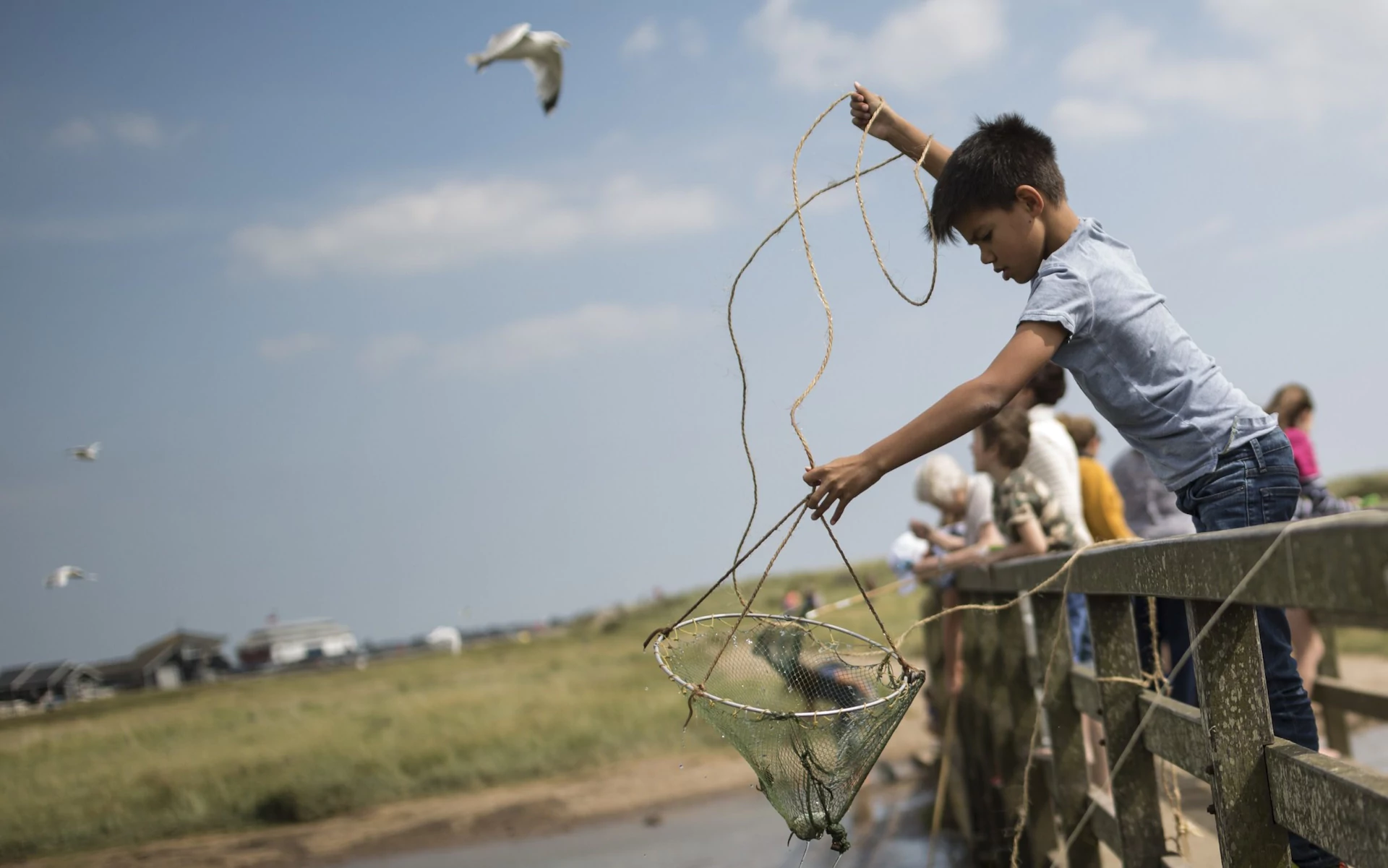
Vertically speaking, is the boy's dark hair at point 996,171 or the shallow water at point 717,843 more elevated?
the boy's dark hair at point 996,171

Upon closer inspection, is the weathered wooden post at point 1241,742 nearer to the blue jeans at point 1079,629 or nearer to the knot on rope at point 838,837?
the knot on rope at point 838,837

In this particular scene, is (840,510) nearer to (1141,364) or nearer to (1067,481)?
(1141,364)

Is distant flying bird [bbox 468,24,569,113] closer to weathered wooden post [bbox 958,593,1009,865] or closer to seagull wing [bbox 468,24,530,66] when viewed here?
seagull wing [bbox 468,24,530,66]

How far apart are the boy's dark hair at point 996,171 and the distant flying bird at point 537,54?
4.27 m

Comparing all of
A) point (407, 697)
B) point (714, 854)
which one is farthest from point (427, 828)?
point (407, 697)

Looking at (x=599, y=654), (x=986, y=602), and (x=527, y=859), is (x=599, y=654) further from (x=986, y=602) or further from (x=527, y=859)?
(x=986, y=602)

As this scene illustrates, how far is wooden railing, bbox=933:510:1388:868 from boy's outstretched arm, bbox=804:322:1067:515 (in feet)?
1.54

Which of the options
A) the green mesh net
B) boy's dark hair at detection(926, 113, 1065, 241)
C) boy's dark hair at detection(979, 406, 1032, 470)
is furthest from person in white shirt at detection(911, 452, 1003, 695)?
boy's dark hair at detection(926, 113, 1065, 241)

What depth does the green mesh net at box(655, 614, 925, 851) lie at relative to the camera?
9.95 feet

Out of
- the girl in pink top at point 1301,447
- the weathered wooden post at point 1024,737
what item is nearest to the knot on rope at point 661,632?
the weathered wooden post at point 1024,737

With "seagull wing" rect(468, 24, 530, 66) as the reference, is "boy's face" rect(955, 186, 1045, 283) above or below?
below

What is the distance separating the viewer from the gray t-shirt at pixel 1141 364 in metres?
2.73

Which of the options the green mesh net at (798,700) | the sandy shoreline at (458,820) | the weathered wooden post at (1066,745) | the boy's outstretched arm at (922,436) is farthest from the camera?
the sandy shoreline at (458,820)

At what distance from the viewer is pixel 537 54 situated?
7.84 m
